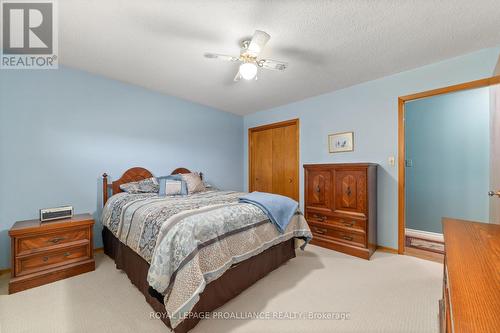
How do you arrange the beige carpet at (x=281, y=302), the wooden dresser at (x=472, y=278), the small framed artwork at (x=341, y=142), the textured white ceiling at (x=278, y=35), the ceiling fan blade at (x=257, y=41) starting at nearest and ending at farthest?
the wooden dresser at (x=472, y=278) < the beige carpet at (x=281, y=302) < the textured white ceiling at (x=278, y=35) < the ceiling fan blade at (x=257, y=41) < the small framed artwork at (x=341, y=142)

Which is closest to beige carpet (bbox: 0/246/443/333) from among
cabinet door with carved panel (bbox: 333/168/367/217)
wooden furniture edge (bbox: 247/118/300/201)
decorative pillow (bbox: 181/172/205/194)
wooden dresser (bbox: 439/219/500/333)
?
cabinet door with carved panel (bbox: 333/168/367/217)

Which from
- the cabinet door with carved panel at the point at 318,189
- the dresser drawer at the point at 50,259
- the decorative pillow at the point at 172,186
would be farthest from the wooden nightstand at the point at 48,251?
the cabinet door with carved panel at the point at 318,189

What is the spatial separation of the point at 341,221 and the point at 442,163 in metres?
2.18

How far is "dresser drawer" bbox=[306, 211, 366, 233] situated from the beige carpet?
464mm

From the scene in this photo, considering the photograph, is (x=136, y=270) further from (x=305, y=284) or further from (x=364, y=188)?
(x=364, y=188)

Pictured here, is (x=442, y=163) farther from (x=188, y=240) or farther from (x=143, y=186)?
(x=143, y=186)

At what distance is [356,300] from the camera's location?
70.8 inches

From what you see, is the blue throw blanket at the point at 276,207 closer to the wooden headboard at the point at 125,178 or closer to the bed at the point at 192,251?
the bed at the point at 192,251

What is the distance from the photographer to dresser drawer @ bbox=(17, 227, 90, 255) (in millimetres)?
1965

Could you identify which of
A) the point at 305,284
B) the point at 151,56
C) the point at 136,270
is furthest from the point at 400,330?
the point at 151,56

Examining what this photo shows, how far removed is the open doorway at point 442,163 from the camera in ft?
9.93

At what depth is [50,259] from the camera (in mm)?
2104

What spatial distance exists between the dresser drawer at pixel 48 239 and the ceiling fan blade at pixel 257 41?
8.40 ft

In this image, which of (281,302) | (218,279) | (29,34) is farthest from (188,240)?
(29,34)
